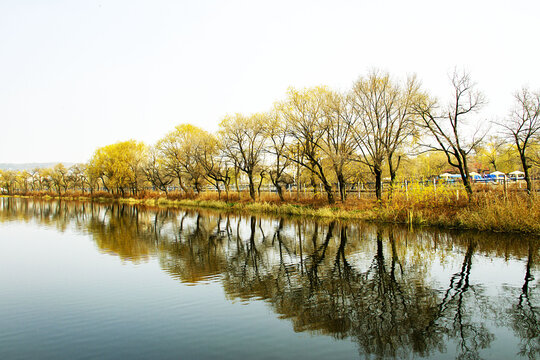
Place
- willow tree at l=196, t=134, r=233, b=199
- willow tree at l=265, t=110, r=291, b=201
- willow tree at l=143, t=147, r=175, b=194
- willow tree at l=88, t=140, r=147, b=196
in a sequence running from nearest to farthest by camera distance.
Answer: willow tree at l=265, t=110, r=291, b=201
willow tree at l=196, t=134, r=233, b=199
willow tree at l=143, t=147, r=175, b=194
willow tree at l=88, t=140, r=147, b=196

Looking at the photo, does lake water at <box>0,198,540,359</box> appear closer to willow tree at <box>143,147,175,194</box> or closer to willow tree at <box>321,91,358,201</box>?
willow tree at <box>321,91,358,201</box>

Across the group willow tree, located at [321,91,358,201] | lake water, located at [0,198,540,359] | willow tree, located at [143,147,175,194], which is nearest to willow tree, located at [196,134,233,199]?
willow tree, located at [143,147,175,194]

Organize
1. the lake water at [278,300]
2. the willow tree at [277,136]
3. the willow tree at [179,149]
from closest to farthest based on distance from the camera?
the lake water at [278,300]
the willow tree at [277,136]
the willow tree at [179,149]

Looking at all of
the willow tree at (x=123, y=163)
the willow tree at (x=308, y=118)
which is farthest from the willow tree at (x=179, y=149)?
the willow tree at (x=308, y=118)

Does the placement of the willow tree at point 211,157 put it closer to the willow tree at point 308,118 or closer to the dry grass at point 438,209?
the dry grass at point 438,209

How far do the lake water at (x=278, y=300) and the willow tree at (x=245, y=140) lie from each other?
2488cm

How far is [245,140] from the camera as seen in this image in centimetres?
4334

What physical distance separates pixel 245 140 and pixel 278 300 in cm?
3478

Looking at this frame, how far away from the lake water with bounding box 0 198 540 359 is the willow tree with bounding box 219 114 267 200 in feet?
81.6

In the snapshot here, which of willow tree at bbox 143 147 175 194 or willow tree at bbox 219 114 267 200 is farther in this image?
willow tree at bbox 143 147 175 194

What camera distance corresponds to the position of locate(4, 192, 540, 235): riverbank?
766 inches

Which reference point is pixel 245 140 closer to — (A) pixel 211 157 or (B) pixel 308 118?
(A) pixel 211 157

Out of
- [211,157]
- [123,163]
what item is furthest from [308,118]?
[123,163]

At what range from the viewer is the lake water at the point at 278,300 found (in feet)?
22.7
